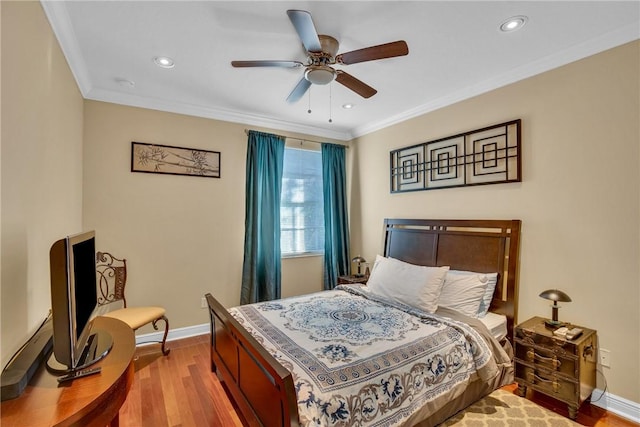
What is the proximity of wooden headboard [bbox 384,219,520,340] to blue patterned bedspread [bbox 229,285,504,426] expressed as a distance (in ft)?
2.52

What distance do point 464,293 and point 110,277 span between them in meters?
3.55

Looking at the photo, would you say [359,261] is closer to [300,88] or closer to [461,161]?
[461,161]

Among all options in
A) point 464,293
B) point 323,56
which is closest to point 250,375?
point 464,293

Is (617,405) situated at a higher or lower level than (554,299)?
lower

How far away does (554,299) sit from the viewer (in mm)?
2283

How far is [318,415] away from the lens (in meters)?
1.46

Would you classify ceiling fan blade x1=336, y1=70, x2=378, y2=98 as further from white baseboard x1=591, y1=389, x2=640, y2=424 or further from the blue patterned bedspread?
white baseboard x1=591, y1=389, x2=640, y2=424

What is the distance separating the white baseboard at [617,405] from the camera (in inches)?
84.5

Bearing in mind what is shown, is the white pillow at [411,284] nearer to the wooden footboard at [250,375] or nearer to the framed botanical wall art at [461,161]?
the framed botanical wall art at [461,161]

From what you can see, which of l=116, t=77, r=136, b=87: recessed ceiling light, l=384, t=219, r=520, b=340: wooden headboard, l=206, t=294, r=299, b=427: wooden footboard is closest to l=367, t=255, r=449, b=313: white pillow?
l=384, t=219, r=520, b=340: wooden headboard

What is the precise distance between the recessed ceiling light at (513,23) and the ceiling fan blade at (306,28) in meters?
1.31

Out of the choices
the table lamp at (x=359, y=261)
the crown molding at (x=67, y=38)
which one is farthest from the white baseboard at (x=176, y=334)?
the crown molding at (x=67, y=38)

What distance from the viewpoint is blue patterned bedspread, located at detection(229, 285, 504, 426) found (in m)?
1.58

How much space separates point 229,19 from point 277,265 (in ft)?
9.24
